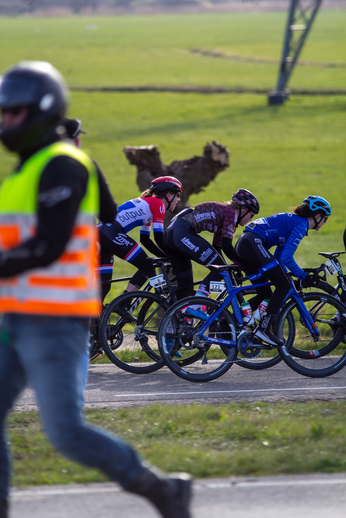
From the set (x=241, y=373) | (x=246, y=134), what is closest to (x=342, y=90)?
(x=246, y=134)

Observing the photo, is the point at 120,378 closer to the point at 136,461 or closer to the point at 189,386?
the point at 189,386

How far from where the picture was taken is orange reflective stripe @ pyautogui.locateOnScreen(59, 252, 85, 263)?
9.44ft

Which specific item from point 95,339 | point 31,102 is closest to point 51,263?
point 31,102

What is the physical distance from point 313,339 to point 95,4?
146 metres

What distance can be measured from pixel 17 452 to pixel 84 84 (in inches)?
1848

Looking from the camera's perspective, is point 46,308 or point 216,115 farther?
point 216,115

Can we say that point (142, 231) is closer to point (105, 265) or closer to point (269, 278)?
point (105, 265)

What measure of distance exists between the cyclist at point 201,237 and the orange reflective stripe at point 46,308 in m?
3.96

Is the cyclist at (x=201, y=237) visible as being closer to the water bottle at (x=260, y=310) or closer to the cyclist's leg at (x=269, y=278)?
the cyclist's leg at (x=269, y=278)

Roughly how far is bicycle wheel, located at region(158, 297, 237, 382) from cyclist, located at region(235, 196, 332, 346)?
0.36 metres

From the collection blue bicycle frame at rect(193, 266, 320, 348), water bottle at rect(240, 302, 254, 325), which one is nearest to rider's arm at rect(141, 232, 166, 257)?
blue bicycle frame at rect(193, 266, 320, 348)

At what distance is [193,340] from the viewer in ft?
21.6

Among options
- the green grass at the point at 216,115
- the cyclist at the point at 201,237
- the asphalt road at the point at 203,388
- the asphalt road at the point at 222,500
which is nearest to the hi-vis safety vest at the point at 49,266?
the asphalt road at the point at 222,500

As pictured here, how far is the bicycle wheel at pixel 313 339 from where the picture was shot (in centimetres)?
663
